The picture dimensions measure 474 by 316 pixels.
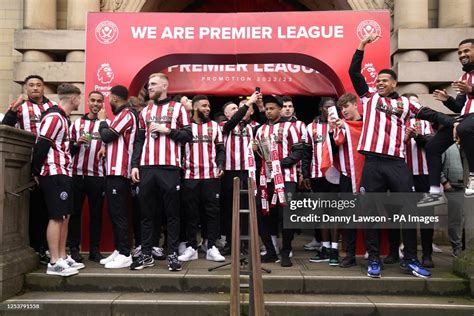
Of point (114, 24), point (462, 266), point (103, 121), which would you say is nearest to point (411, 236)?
point (462, 266)

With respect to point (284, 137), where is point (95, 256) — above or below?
below

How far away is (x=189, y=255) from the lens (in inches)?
252

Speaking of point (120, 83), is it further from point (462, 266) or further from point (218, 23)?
point (462, 266)

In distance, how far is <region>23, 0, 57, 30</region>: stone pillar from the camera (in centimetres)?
973

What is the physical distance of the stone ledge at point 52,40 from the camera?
31.7 feet

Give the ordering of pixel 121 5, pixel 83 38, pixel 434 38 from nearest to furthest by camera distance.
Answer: pixel 434 38 < pixel 83 38 < pixel 121 5

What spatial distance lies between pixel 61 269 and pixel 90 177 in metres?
1.38

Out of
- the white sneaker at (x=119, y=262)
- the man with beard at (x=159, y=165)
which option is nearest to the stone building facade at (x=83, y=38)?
the man with beard at (x=159, y=165)

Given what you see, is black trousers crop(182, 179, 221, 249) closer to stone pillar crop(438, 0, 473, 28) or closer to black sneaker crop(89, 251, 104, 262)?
black sneaker crop(89, 251, 104, 262)

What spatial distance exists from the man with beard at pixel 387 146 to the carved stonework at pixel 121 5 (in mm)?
5911

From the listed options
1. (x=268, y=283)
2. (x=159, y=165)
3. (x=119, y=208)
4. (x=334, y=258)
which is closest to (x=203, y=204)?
(x=159, y=165)

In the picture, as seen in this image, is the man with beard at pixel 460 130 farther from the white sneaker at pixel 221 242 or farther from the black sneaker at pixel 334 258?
the white sneaker at pixel 221 242

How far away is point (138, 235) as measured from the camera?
678 cm

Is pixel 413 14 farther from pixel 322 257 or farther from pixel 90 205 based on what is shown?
pixel 90 205
